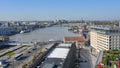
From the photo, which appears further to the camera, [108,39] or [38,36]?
[38,36]

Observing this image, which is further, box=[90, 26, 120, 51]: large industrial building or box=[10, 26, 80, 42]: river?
box=[10, 26, 80, 42]: river

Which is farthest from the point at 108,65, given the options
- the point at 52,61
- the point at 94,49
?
the point at 94,49

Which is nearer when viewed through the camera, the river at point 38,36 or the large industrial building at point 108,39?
the large industrial building at point 108,39

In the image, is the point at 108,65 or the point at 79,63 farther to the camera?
the point at 79,63

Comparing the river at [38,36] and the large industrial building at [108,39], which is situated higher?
the large industrial building at [108,39]

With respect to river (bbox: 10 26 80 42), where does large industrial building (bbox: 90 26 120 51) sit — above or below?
above

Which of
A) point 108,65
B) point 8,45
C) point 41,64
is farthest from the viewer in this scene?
point 8,45

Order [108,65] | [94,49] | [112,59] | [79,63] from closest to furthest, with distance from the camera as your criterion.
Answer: [108,65]
[112,59]
[79,63]
[94,49]

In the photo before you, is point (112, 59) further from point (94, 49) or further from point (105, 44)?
point (94, 49)

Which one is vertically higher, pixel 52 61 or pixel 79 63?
pixel 52 61

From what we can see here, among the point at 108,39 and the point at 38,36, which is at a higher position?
the point at 108,39

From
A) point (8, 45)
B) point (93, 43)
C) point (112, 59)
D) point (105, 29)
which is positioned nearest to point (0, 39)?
point (8, 45)
